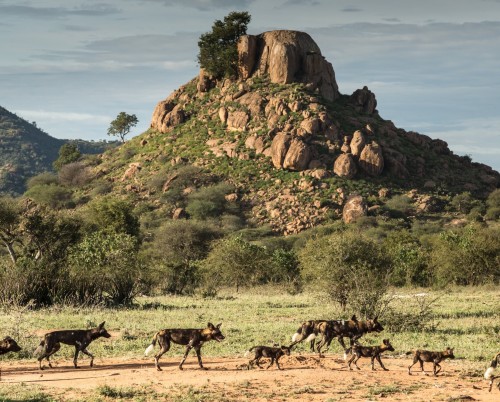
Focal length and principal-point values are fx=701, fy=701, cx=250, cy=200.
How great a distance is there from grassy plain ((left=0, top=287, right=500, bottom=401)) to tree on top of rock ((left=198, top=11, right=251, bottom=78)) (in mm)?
59903

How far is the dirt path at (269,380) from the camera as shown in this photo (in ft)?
44.6

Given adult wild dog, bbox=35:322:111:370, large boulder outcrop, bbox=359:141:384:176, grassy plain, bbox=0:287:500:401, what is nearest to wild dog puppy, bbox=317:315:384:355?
grassy plain, bbox=0:287:500:401

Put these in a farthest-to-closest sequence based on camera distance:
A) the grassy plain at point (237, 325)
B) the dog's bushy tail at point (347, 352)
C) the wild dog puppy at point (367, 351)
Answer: the grassy plain at point (237, 325)
the dog's bushy tail at point (347, 352)
the wild dog puppy at point (367, 351)

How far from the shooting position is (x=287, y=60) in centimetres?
8900

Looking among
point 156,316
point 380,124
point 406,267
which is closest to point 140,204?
point 380,124

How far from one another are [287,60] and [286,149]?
15576 millimetres

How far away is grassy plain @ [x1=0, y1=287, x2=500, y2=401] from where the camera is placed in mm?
18109

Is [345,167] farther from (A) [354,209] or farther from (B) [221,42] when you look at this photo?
(B) [221,42]

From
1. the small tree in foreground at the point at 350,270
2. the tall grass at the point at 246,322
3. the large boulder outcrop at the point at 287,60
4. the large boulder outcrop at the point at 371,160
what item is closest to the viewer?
the tall grass at the point at 246,322

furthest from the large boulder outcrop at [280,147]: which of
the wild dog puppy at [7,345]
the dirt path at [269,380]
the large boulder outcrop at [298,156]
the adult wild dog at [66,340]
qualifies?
the wild dog puppy at [7,345]

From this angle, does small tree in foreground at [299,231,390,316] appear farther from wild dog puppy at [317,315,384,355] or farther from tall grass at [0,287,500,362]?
wild dog puppy at [317,315,384,355]

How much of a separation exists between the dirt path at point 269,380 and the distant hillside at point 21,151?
122522mm

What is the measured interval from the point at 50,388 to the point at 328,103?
253 ft

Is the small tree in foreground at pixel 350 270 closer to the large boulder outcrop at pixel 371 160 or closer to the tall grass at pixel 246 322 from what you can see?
the tall grass at pixel 246 322
